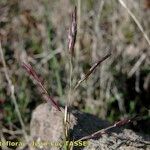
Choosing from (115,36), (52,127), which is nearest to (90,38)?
(115,36)

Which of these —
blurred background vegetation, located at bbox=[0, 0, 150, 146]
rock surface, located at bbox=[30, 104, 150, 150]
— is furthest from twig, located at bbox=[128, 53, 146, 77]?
rock surface, located at bbox=[30, 104, 150, 150]

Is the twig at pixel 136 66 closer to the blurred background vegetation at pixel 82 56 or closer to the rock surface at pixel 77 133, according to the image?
the blurred background vegetation at pixel 82 56

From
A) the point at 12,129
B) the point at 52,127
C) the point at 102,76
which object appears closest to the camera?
the point at 52,127

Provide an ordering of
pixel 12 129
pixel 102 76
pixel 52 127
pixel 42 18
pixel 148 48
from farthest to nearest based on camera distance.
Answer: pixel 42 18, pixel 148 48, pixel 102 76, pixel 12 129, pixel 52 127

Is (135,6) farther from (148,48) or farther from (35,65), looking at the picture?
(35,65)

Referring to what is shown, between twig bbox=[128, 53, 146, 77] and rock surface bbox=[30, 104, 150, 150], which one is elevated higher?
twig bbox=[128, 53, 146, 77]

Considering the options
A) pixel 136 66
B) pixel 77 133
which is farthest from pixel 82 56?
pixel 77 133

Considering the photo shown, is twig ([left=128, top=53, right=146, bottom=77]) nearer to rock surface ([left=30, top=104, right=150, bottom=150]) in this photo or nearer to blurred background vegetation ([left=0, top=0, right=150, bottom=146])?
blurred background vegetation ([left=0, top=0, right=150, bottom=146])
